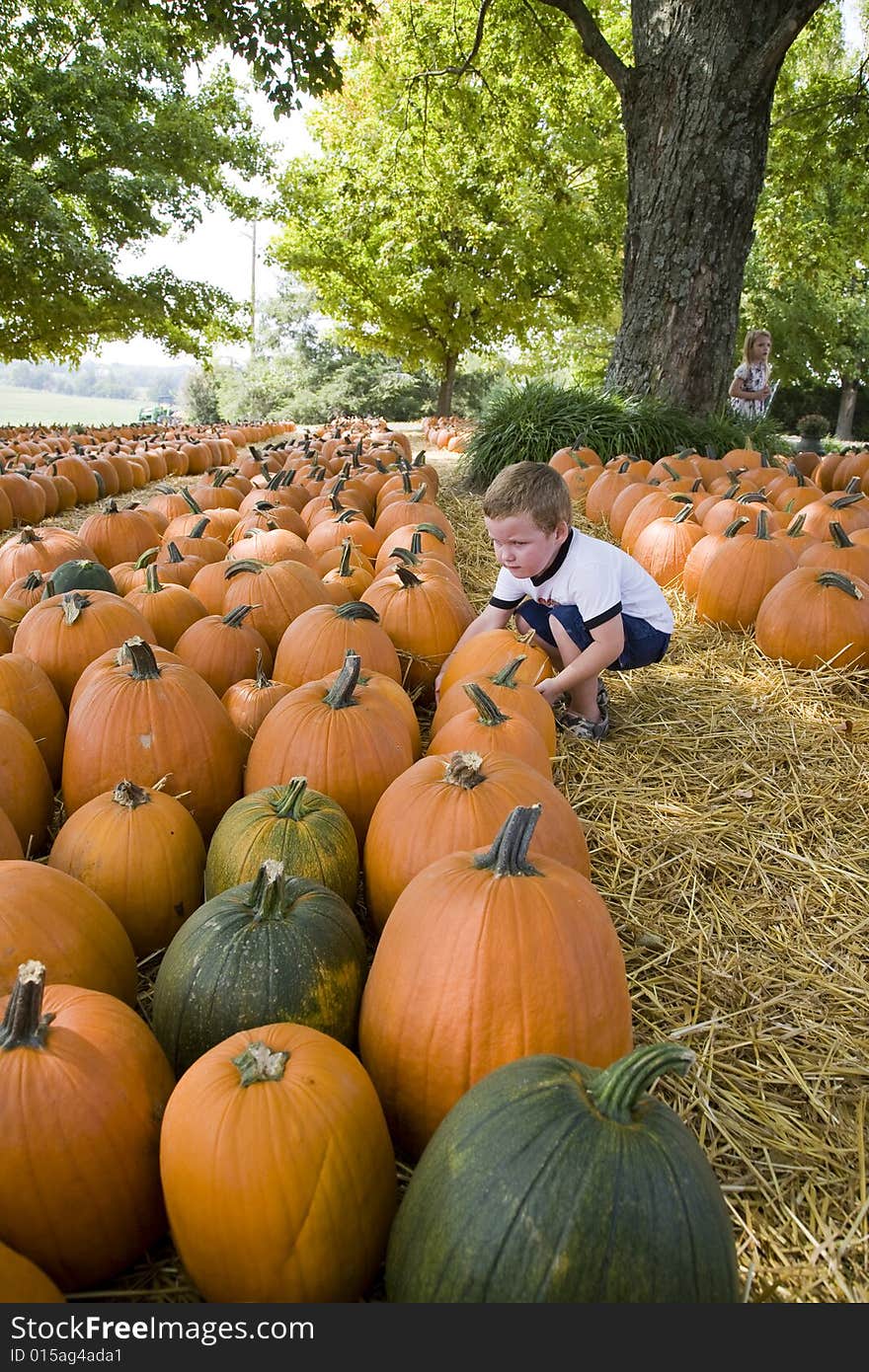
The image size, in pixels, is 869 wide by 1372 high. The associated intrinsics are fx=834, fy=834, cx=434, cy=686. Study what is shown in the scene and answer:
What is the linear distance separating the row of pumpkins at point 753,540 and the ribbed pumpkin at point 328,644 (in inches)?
91.1

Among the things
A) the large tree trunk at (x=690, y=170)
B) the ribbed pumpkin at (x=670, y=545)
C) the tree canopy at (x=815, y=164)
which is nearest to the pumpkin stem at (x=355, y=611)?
the ribbed pumpkin at (x=670, y=545)

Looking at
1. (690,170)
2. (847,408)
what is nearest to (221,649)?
(690,170)

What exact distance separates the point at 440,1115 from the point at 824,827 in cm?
205

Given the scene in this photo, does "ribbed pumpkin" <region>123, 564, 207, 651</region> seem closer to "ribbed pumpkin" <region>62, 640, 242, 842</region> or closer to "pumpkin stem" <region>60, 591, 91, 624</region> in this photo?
"pumpkin stem" <region>60, 591, 91, 624</region>

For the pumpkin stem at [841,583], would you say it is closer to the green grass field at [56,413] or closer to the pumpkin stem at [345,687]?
the pumpkin stem at [345,687]

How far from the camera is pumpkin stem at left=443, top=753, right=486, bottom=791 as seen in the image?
2.01 m

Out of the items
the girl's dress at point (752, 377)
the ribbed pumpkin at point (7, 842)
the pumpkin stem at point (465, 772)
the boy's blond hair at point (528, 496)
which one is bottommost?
the ribbed pumpkin at point (7, 842)

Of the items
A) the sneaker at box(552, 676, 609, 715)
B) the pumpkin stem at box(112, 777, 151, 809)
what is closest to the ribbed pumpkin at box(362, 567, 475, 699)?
the sneaker at box(552, 676, 609, 715)

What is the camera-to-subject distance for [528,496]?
3.25 m

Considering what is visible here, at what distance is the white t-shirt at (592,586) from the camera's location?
3434 mm

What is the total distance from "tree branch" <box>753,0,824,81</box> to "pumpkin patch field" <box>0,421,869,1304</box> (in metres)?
7.03

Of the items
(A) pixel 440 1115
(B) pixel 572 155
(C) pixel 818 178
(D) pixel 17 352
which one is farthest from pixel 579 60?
(A) pixel 440 1115

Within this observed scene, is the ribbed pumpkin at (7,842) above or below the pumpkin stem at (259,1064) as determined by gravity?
below

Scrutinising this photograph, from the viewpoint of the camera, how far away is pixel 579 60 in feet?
55.9
